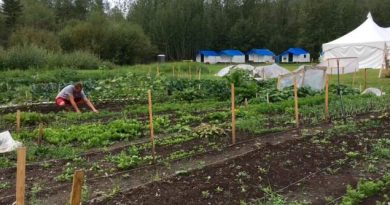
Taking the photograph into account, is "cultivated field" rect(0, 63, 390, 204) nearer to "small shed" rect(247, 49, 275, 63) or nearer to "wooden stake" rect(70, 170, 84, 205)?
"wooden stake" rect(70, 170, 84, 205)

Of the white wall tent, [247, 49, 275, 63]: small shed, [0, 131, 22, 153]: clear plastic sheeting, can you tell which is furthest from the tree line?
[0, 131, 22, 153]: clear plastic sheeting

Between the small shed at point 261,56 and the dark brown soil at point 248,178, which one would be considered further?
the small shed at point 261,56

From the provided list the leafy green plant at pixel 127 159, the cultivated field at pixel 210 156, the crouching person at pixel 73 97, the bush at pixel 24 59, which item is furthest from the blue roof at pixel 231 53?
the leafy green plant at pixel 127 159

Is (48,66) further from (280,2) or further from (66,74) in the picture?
(280,2)

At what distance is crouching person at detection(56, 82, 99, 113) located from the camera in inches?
432

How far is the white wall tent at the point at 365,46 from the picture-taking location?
28719 mm

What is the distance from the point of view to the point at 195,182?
5.33 m

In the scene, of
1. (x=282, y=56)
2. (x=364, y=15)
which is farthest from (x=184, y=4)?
(x=364, y=15)

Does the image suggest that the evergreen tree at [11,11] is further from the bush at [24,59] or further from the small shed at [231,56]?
the small shed at [231,56]

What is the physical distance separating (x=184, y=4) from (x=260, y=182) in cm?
5611

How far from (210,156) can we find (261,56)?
5319 cm

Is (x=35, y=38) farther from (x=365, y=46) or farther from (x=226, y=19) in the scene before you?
(x=226, y=19)

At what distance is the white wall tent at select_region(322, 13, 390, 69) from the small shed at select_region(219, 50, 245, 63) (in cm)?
2787

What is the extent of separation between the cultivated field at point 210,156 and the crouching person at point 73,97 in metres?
0.37
